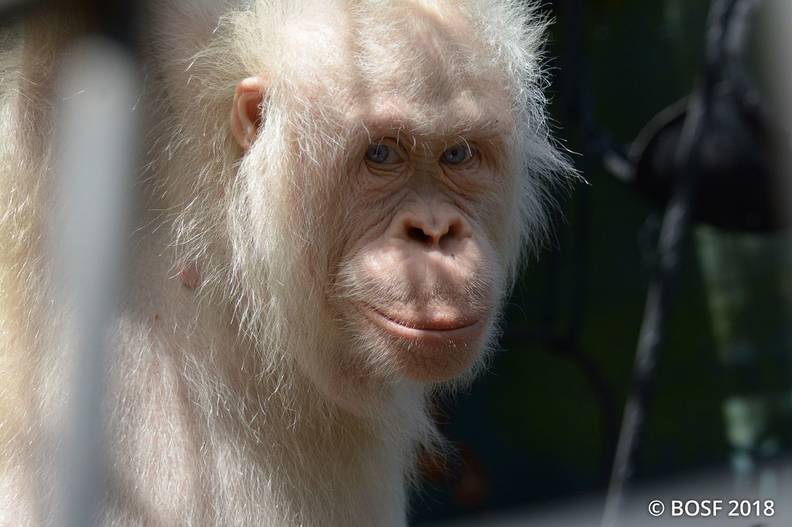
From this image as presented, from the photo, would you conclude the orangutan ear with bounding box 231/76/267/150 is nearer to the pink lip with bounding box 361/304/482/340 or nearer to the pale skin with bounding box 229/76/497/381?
the pale skin with bounding box 229/76/497/381

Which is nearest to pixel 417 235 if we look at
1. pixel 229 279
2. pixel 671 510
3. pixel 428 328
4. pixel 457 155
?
pixel 428 328

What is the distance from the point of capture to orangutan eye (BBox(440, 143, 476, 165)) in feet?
9.45

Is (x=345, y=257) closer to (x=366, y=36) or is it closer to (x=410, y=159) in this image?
(x=410, y=159)

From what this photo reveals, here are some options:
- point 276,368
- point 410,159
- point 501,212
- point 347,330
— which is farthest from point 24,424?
point 501,212

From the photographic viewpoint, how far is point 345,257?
2771 millimetres

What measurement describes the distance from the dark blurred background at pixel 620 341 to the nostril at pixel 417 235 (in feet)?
11.1

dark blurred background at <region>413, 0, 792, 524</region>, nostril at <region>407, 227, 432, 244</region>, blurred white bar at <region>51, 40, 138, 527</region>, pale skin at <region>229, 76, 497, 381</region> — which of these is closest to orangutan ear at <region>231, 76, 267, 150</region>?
pale skin at <region>229, 76, 497, 381</region>

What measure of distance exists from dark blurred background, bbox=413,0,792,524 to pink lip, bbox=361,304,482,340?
3403 mm

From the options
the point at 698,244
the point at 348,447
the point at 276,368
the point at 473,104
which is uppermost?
the point at 473,104

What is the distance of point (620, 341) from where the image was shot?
25.8 feet

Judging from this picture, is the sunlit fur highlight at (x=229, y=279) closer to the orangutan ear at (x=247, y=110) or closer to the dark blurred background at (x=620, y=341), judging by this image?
the orangutan ear at (x=247, y=110)

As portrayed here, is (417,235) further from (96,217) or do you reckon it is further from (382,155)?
(96,217)

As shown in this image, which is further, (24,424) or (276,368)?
(276,368)

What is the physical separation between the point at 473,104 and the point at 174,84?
83cm
